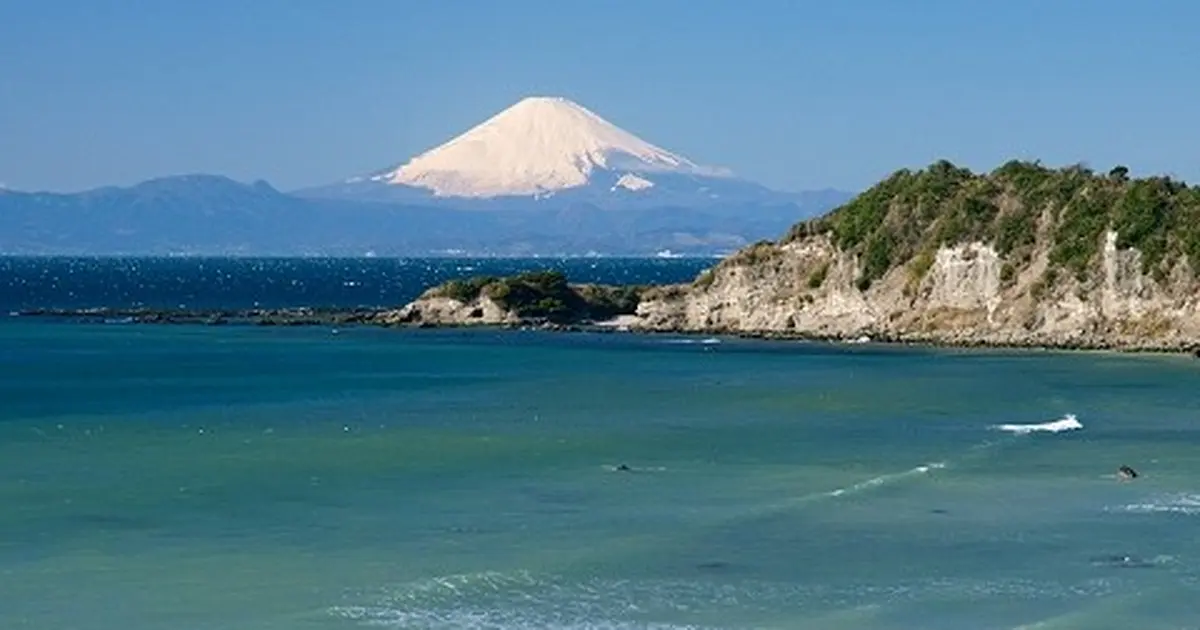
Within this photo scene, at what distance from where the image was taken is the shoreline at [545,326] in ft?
335

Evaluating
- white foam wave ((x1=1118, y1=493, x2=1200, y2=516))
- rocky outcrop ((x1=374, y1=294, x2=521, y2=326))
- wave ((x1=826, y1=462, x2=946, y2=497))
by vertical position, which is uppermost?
rocky outcrop ((x1=374, y1=294, x2=521, y2=326))

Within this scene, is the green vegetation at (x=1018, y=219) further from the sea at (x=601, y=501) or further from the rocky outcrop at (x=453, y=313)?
the sea at (x=601, y=501)

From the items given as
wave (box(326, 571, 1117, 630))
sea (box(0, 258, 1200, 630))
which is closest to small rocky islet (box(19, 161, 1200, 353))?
sea (box(0, 258, 1200, 630))

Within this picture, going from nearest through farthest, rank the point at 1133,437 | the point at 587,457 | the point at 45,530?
the point at 45,530 → the point at 587,457 → the point at 1133,437

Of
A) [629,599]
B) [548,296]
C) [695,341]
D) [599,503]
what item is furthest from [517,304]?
[629,599]

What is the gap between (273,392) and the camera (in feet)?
252

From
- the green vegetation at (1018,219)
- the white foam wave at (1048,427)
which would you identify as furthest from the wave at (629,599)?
the green vegetation at (1018,219)

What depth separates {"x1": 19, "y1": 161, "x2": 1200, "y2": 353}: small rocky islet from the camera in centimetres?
10631

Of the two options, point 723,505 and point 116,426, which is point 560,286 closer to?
point 116,426

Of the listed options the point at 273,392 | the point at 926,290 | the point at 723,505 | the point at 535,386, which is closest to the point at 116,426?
the point at 273,392

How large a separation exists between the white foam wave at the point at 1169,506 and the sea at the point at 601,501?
131mm

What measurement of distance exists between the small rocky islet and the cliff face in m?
0.09

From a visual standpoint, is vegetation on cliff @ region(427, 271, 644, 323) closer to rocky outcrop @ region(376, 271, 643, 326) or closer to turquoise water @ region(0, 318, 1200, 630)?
rocky outcrop @ region(376, 271, 643, 326)

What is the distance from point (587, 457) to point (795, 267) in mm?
72893
